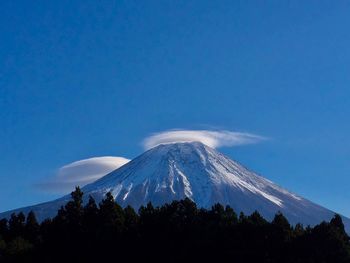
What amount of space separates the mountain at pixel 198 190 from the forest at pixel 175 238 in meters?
111

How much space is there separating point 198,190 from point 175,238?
5185 inches

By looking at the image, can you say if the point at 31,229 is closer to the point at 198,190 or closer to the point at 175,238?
the point at 175,238

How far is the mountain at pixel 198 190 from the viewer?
168m

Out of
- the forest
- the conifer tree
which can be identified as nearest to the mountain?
the conifer tree

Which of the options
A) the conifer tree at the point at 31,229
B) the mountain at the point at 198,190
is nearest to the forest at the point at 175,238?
the conifer tree at the point at 31,229

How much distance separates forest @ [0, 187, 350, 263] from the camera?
147 ft

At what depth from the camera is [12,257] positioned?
159 ft

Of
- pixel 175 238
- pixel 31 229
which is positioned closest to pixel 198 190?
pixel 31 229

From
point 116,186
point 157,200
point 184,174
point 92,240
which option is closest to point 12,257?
point 92,240

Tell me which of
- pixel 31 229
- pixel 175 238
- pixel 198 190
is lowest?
pixel 175 238

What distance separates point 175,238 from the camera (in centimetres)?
4897

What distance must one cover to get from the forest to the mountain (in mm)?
111398

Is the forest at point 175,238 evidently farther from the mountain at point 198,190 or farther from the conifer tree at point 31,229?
the mountain at point 198,190

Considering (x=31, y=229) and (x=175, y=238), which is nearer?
(x=175, y=238)
